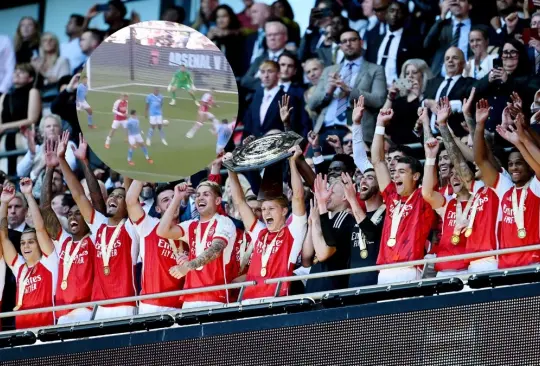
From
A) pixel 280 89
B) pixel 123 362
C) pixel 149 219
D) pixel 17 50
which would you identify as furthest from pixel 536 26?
pixel 17 50

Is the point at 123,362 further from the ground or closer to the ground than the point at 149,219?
closer to the ground

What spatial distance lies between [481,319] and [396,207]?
1.09 meters

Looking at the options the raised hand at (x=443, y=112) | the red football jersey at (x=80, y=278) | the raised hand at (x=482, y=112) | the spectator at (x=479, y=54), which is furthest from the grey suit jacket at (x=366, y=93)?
the red football jersey at (x=80, y=278)

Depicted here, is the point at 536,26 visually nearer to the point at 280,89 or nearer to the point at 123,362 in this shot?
the point at 280,89

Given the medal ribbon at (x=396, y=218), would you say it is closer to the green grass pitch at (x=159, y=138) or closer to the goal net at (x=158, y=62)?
the green grass pitch at (x=159, y=138)

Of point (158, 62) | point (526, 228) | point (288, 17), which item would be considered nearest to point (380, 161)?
point (526, 228)

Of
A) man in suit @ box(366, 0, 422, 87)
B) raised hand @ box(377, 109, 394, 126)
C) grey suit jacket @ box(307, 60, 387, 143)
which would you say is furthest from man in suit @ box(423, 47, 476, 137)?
raised hand @ box(377, 109, 394, 126)

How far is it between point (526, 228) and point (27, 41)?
A: 8.29 m

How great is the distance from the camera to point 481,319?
31.1ft

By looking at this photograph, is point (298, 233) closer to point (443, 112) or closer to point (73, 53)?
point (443, 112)

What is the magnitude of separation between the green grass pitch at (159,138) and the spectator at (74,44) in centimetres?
472

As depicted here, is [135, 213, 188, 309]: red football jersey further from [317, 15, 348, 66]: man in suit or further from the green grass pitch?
[317, 15, 348, 66]: man in suit

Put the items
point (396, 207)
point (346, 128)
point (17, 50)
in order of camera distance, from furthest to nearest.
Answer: point (17, 50) < point (346, 128) < point (396, 207)

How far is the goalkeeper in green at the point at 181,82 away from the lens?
11109 mm
